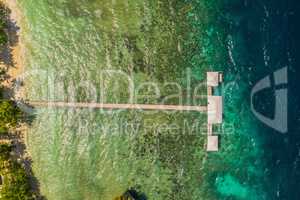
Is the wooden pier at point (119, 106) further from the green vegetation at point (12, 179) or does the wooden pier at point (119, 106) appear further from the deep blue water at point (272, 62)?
the deep blue water at point (272, 62)

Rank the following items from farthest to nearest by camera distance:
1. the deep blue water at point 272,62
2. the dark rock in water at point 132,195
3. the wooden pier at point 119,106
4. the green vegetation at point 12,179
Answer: the deep blue water at point 272,62 → the wooden pier at point 119,106 → the dark rock in water at point 132,195 → the green vegetation at point 12,179

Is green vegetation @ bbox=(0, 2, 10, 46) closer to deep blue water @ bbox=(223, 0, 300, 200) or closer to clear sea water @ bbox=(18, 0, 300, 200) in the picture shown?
clear sea water @ bbox=(18, 0, 300, 200)

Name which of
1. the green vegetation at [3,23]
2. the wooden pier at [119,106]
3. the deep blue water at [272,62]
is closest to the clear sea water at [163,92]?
the deep blue water at [272,62]

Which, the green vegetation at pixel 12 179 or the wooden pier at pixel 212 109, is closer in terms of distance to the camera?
the green vegetation at pixel 12 179

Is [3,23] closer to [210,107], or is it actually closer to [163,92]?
[163,92]

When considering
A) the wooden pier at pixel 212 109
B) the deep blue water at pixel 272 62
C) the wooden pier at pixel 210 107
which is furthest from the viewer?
the deep blue water at pixel 272 62

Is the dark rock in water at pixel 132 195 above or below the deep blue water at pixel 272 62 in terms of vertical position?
below

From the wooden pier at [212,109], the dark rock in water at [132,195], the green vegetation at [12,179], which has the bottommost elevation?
the dark rock in water at [132,195]

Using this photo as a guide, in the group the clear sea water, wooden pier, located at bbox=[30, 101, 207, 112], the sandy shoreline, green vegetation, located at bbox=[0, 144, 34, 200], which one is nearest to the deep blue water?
the clear sea water

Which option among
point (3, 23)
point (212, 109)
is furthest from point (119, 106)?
point (3, 23)
